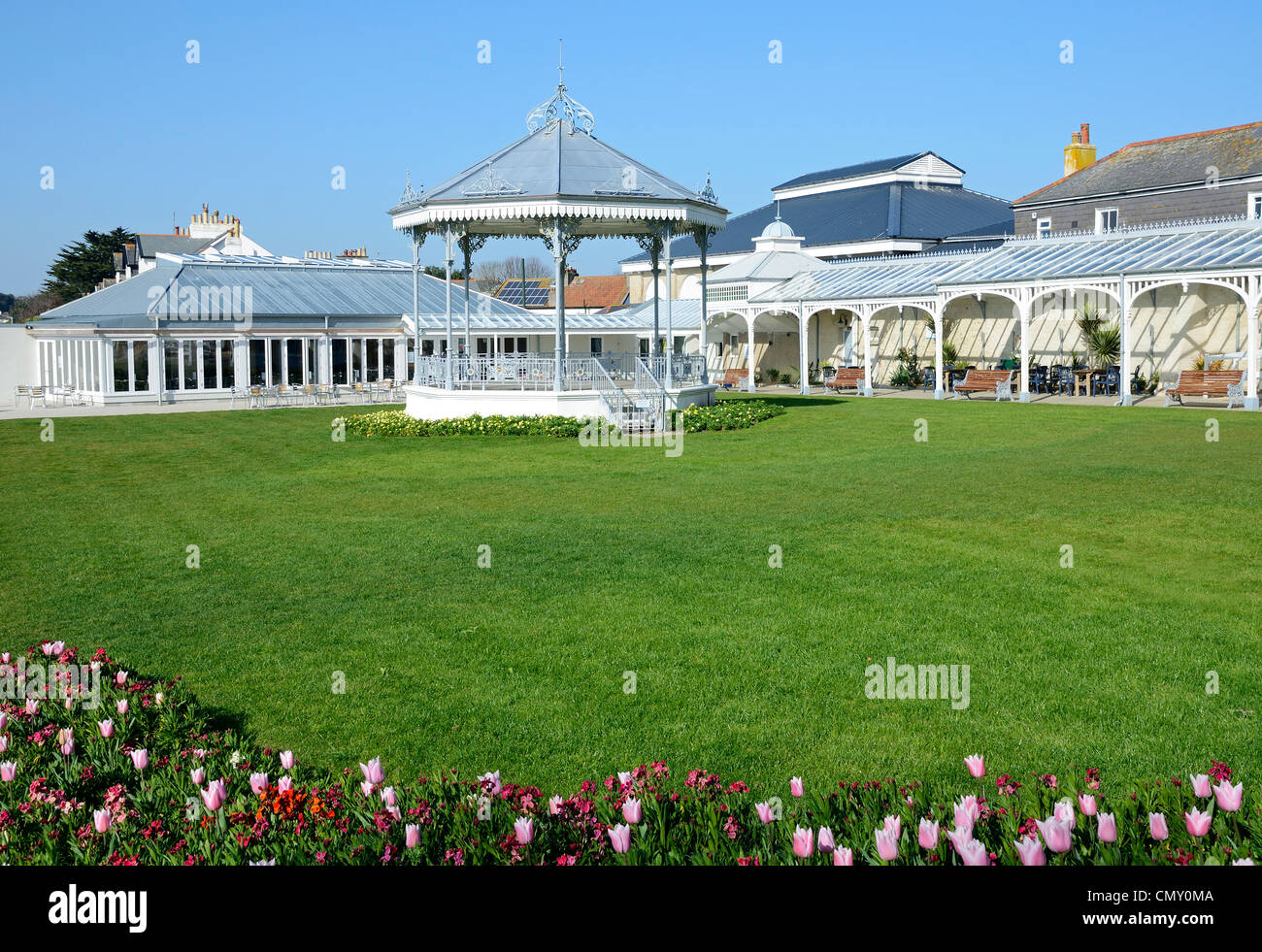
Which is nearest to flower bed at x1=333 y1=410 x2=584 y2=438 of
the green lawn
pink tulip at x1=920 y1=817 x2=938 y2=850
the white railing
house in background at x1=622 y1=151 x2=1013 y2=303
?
the white railing

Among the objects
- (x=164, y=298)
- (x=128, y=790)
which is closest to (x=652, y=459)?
(x=128, y=790)

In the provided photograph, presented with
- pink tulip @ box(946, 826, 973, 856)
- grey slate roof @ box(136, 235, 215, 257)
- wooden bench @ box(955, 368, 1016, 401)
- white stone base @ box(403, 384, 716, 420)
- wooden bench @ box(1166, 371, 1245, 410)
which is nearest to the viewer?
pink tulip @ box(946, 826, 973, 856)

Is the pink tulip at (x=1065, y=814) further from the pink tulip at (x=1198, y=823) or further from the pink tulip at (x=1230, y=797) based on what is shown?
the pink tulip at (x=1230, y=797)

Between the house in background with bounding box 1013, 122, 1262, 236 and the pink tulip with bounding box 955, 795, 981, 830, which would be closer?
the pink tulip with bounding box 955, 795, 981, 830

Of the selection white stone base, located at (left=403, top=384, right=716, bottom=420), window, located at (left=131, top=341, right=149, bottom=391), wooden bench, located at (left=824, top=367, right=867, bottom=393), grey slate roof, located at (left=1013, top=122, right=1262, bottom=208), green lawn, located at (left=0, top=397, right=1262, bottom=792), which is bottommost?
green lawn, located at (left=0, top=397, right=1262, bottom=792)

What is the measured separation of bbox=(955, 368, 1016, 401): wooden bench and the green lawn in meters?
15.4

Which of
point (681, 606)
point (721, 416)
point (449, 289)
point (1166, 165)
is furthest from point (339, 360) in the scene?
point (681, 606)

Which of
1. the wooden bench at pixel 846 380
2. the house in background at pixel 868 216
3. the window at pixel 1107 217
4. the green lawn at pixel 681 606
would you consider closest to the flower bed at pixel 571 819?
the green lawn at pixel 681 606

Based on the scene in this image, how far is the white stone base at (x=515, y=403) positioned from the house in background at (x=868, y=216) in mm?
28916

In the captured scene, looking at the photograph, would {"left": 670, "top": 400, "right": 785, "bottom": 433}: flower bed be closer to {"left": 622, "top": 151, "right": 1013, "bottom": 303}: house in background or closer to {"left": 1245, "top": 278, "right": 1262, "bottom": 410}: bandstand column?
{"left": 1245, "top": 278, "right": 1262, "bottom": 410}: bandstand column

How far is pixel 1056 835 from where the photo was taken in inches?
146

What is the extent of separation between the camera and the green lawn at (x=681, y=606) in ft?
21.0

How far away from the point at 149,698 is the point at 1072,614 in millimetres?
6595

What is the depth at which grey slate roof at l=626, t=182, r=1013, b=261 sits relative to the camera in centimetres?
5484
